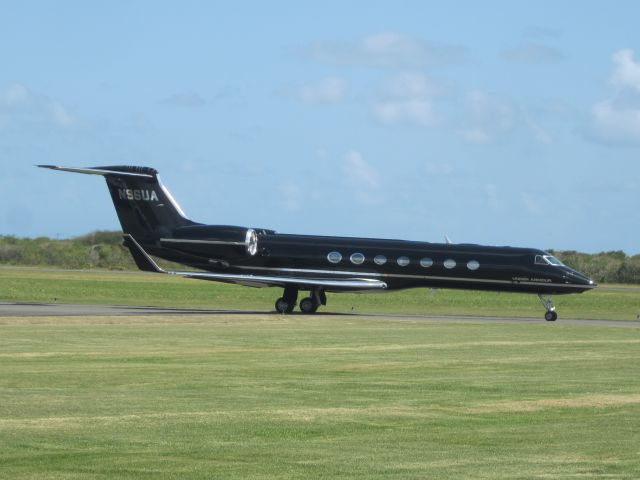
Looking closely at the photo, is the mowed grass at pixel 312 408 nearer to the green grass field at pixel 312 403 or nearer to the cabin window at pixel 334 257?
the green grass field at pixel 312 403

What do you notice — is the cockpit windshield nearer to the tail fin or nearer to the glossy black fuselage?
the glossy black fuselage

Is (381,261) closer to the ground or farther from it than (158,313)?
farther from it

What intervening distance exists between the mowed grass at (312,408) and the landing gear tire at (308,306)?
13689mm

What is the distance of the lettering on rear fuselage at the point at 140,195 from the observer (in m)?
45.6

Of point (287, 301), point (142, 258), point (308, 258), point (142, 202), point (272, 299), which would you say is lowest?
point (287, 301)

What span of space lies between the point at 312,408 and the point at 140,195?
99.5 feet

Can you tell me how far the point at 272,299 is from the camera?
5919cm

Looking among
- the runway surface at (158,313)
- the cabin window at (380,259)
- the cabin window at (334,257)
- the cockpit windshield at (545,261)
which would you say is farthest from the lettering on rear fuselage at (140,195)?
the cockpit windshield at (545,261)

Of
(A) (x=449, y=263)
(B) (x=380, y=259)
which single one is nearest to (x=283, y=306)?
(B) (x=380, y=259)

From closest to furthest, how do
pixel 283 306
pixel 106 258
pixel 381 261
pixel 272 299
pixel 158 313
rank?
pixel 158 313, pixel 381 261, pixel 283 306, pixel 272 299, pixel 106 258

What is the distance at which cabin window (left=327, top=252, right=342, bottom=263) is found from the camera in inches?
1722

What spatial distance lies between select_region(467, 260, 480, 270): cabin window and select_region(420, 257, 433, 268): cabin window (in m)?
1.33

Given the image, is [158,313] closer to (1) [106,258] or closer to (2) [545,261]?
(2) [545,261]

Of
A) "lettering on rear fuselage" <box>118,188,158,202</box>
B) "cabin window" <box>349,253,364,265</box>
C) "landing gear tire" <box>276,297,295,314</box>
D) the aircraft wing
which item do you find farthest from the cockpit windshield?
"lettering on rear fuselage" <box>118,188,158,202</box>
